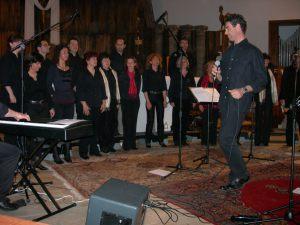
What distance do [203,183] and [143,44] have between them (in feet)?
23.8

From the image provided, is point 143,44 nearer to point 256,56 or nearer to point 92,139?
point 92,139

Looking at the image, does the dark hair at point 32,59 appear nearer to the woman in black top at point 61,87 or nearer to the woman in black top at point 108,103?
the woman in black top at point 61,87

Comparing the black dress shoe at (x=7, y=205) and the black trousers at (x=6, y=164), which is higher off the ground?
the black trousers at (x=6, y=164)

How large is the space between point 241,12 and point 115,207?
1044 centimetres

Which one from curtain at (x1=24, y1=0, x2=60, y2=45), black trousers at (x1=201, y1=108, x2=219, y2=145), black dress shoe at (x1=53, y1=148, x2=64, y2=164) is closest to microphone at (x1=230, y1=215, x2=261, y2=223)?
black dress shoe at (x1=53, y1=148, x2=64, y2=164)

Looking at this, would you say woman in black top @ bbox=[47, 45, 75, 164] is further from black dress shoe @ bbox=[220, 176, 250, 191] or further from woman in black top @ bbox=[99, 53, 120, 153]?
black dress shoe @ bbox=[220, 176, 250, 191]

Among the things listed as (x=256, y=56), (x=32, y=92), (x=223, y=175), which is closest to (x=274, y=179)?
(x=223, y=175)

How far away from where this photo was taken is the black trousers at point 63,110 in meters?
6.13

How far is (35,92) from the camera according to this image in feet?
18.8

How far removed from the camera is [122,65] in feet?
24.8

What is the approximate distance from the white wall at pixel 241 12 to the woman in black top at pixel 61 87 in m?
6.64

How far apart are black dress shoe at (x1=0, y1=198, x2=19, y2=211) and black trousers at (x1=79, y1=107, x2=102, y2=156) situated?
8.41ft

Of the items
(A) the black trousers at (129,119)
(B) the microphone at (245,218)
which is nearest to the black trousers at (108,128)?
(A) the black trousers at (129,119)

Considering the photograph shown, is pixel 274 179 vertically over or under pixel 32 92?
under
